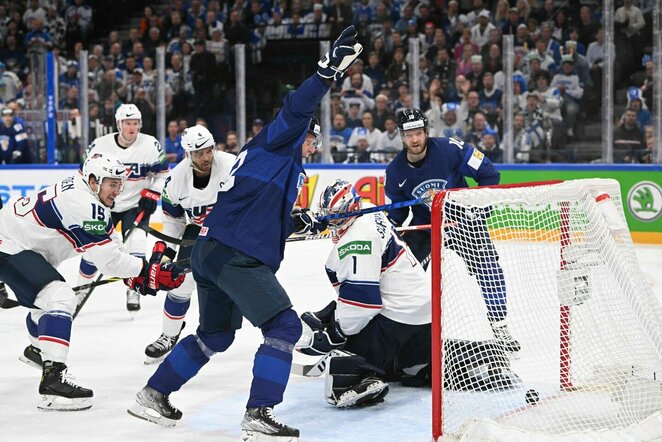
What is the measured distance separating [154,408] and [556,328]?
4.58ft

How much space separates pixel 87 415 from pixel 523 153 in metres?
5.76

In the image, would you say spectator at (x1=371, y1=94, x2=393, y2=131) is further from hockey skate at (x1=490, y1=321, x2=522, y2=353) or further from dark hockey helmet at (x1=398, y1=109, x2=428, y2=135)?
hockey skate at (x1=490, y1=321, x2=522, y2=353)

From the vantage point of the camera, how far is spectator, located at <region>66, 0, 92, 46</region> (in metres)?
13.9

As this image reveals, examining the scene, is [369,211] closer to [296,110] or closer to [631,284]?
[296,110]

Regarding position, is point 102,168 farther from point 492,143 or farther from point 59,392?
point 492,143

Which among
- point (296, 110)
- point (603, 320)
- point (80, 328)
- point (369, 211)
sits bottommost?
point (80, 328)

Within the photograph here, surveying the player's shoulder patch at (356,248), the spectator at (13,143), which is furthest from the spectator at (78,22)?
the player's shoulder patch at (356,248)

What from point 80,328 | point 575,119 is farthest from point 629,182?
point 80,328

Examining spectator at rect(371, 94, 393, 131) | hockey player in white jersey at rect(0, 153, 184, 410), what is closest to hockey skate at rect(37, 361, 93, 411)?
hockey player in white jersey at rect(0, 153, 184, 410)

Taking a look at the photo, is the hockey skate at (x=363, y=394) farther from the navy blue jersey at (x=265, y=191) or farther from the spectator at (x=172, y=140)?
the spectator at (x=172, y=140)

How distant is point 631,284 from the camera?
10.7 ft

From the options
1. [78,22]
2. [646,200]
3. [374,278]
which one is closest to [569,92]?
[646,200]

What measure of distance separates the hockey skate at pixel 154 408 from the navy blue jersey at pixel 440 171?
1.84 m

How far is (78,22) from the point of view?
13906 mm
